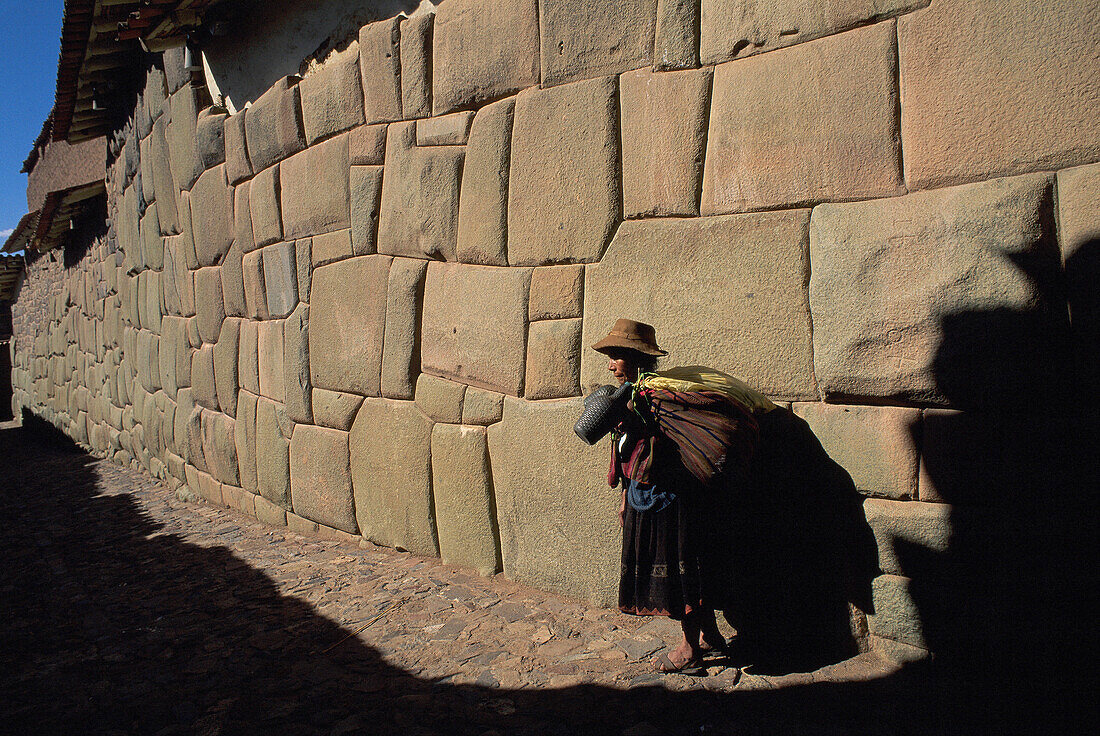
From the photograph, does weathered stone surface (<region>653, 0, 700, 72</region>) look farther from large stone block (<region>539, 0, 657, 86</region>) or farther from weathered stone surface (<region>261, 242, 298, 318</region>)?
weathered stone surface (<region>261, 242, 298, 318</region>)

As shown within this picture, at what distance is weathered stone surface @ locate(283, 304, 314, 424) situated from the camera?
4.98 m

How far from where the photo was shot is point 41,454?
10906 mm

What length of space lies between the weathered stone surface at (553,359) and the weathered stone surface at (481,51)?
119 centimetres

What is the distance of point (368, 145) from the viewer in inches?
170

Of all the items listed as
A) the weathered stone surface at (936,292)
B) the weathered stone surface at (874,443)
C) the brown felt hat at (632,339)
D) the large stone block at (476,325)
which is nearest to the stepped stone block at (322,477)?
the large stone block at (476,325)

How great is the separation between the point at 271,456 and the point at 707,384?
4.00 meters

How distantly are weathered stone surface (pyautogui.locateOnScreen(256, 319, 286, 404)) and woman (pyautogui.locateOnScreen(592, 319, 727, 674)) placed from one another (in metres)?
3.44

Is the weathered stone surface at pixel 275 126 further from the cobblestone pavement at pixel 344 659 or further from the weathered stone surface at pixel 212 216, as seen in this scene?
the cobblestone pavement at pixel 344 659

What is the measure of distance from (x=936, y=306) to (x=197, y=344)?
6315 mm

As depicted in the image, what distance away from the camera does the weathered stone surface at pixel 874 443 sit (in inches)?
95.0

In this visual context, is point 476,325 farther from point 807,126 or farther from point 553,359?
point 807,126

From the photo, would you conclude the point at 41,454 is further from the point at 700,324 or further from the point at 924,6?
the point at 924,6

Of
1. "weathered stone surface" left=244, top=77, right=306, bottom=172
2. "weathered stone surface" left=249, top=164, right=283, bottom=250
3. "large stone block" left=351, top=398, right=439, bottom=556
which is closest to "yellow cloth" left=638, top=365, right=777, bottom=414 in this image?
"large stone block" left=351, top=398, right=439, bottom=556

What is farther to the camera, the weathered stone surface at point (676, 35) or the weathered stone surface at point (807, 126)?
the weathered stone surface at point (676, 35)
